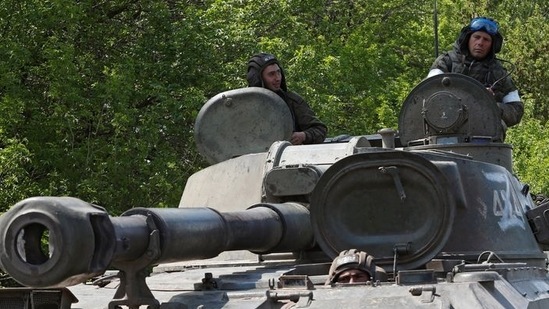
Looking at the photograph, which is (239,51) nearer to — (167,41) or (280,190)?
(167,41)

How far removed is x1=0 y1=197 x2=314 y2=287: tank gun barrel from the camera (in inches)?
306

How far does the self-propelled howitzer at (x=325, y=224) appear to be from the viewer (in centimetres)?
800

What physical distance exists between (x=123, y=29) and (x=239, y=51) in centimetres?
227

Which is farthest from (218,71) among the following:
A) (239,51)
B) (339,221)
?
(339,221)

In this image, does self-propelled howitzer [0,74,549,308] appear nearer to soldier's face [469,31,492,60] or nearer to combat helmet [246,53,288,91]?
combat helmet [246,53,288,91]

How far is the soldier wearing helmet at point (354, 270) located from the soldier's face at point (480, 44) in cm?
507

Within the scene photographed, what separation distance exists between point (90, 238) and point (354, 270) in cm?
268

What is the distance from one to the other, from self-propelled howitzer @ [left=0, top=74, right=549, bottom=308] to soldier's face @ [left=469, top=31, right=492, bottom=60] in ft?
4.16

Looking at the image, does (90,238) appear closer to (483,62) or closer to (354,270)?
(354,270)

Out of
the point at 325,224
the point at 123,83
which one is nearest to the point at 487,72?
the point at 325,224

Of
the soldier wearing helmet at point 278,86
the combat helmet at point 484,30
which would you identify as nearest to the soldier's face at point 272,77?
the soldier wearing helmet at point 278,86

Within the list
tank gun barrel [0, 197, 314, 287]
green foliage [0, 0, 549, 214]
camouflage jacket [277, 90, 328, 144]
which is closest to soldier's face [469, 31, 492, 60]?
camouflage jacket [277, 90, 328, 144]

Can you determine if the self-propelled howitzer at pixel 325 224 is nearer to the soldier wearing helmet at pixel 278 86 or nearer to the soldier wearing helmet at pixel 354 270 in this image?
the soldier wearing helmet at pixel 354 270

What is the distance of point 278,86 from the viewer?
14625 millimetres
